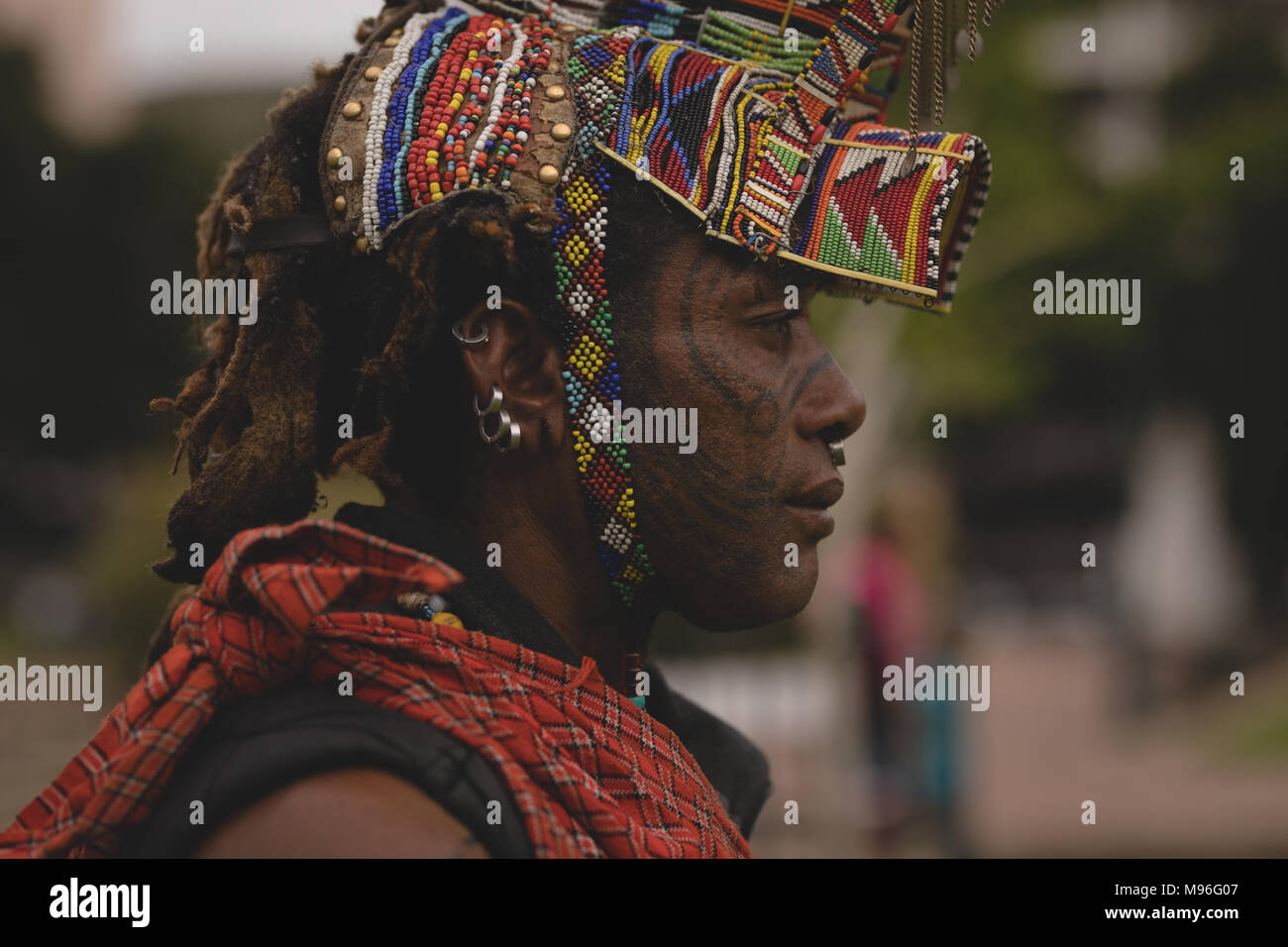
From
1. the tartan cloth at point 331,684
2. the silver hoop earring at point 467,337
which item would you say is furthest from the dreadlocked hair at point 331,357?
the tartan cloth at point 331,684

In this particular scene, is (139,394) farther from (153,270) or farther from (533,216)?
(533,216)

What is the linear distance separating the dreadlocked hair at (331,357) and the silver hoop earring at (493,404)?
0.06m

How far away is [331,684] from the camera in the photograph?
6.16 ft

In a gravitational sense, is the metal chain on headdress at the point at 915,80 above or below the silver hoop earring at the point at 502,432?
above

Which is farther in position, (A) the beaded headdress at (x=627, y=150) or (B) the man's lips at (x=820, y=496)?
(B) the man's lips at (x=820, y=496)

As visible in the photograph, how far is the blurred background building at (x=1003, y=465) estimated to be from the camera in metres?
8.67

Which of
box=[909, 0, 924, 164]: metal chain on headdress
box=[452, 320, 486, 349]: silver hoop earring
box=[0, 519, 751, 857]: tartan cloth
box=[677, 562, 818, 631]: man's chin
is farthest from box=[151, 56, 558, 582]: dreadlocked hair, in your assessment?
box=[909, 0, 924, 164]: metal chain on headdress

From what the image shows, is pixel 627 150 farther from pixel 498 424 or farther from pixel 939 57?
pixel 939 57

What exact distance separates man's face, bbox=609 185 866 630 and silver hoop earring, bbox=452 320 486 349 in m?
0.20

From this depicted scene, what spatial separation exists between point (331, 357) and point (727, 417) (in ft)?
2.06

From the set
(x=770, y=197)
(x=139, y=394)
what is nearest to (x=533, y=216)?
(x=770, y=197)

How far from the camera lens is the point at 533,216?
7.00 ft

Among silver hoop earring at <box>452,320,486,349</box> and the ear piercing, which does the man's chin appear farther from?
silver hoop earring at <box>452,320,486,349</box>

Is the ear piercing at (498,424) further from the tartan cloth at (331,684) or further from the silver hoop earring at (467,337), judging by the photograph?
the tartan cloth at (331,684)
